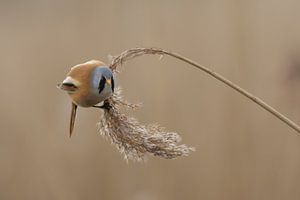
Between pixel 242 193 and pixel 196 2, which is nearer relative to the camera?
pixel 242 193

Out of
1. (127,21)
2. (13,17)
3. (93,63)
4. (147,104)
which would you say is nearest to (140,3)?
(127,21)

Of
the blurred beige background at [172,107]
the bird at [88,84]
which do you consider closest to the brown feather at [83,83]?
the bird at [88,84]

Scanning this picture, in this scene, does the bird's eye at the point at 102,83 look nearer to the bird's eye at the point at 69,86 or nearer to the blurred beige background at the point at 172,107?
the bird's eye at the point at 69,86

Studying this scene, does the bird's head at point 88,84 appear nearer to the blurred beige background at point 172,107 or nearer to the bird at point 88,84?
the bird at point 88,84

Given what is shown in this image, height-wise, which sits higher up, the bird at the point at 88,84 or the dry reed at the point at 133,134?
the bird at the point at 88,84

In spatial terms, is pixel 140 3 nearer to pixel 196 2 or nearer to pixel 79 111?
pixel 196 2

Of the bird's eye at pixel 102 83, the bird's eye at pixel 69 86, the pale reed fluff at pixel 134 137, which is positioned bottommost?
the pale reed fluff at pixel 134 137

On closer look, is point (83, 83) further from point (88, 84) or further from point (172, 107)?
point (172, 107)

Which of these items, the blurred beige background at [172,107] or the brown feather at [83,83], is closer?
the brown feather at [83,83]
